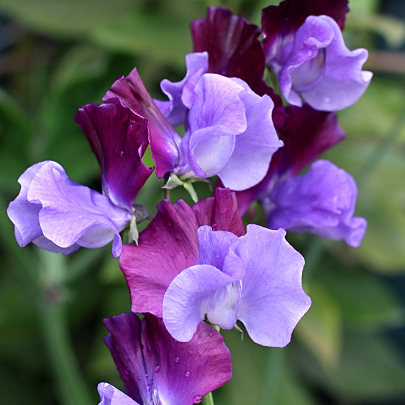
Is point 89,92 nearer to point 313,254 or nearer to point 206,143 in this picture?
point 313,254

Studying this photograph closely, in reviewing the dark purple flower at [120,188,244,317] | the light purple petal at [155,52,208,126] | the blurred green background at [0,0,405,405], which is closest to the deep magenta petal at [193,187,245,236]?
the dark purple flower at [120,188,244,317]

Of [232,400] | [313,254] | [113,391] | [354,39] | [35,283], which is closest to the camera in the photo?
[113,391]

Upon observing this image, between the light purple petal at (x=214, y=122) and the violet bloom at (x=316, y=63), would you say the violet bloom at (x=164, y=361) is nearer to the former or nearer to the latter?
the light purple petal at (x=214, y=122)

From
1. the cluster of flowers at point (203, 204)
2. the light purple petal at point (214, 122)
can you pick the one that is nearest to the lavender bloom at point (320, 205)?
the cluster of flowers at point (203, 204)

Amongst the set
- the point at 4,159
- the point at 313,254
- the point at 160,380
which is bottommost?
the point at 4,159

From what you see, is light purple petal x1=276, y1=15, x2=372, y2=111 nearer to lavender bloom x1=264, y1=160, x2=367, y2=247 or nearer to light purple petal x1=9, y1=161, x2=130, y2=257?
lavender bloom x1=264, y1=160, x2=367, y2=247

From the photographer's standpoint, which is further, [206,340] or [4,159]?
[4,159]

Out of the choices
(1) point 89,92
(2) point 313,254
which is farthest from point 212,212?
(1) point 89,92
